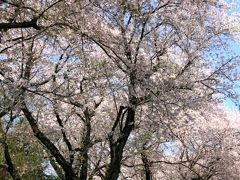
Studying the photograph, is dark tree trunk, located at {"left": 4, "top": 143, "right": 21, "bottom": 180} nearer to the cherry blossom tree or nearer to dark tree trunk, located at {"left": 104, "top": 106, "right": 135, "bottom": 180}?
the cherry blossom tree

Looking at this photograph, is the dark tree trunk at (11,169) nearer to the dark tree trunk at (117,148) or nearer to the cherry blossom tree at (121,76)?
the cherry blossom tree at (121,76)

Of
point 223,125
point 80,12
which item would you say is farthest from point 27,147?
point 223,125

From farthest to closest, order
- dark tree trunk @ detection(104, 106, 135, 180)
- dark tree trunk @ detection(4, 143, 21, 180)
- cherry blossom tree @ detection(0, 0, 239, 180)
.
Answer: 1. dark tree trunk @ detection(4, 143, 21, 180)
2. dark tree trunk @ detection(104, 106, 135, 180)
3. cherry blossom tree @ detection(0, 0, 239, 180)

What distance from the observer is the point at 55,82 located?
53.1 ft

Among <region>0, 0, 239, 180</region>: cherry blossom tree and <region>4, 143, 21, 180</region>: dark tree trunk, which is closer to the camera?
<region>0, 0, 239, 180</region>: cherry blossom tree

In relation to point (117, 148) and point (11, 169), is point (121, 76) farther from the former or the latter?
point (11, 169)

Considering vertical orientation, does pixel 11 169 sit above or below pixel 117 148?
below

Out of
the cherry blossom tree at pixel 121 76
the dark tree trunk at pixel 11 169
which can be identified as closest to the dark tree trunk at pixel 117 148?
the cherry blossom tree at pixel 121 76

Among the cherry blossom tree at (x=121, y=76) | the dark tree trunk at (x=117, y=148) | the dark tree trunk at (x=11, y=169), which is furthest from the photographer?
the dark tree trunk at (x=11, y=169)

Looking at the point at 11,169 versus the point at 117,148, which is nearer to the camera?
the point at 117,148

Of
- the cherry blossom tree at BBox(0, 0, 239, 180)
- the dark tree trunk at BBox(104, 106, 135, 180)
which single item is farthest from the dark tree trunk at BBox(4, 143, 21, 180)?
the dark tree trunk at BBox(104, 106, 135, 180)

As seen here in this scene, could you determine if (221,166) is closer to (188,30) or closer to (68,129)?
(68,129)

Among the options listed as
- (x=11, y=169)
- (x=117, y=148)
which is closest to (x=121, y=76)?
(x=117, y=148)

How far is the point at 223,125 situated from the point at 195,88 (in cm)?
1386
